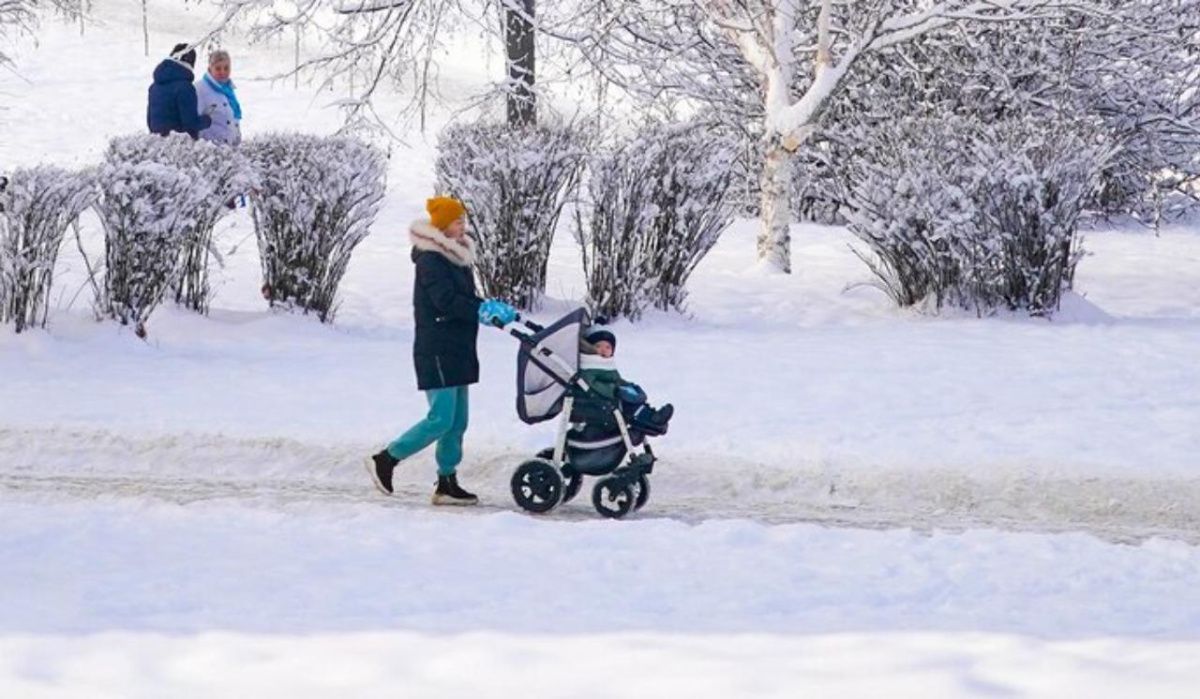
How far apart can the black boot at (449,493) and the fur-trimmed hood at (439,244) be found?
1007 mm

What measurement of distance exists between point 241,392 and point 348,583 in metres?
4.92

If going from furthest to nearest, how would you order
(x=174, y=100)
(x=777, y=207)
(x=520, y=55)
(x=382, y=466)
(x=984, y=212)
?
1. (x=520, y=55)
2. (x=777, y=207)
3. (x=174, y=100)
4. (x=984, y=212)
5. (x=382, y=466)

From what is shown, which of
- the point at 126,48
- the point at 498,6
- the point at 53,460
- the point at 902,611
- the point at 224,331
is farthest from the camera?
the point at 126,48

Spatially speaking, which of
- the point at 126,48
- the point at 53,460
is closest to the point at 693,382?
the point at 53,460

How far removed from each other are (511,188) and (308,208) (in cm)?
153

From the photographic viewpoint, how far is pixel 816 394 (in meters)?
11.3

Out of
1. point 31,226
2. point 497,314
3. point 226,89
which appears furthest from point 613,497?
point 226,89

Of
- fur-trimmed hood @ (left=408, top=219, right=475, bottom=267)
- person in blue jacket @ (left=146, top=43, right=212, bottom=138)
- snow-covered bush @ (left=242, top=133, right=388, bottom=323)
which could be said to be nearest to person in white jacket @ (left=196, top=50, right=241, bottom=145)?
person in blue jacket @ (left=146, top=43, right=212, bottom=138)

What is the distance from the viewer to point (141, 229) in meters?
12.7

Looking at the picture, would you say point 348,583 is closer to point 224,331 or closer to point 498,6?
point 224,331

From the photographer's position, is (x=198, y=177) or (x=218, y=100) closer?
(x=198, y=177)

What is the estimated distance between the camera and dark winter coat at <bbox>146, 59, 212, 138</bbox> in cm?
1611

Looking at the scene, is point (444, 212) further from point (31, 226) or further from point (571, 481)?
point (31, 226)

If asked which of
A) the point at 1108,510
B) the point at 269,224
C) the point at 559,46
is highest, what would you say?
the point at 559,46
